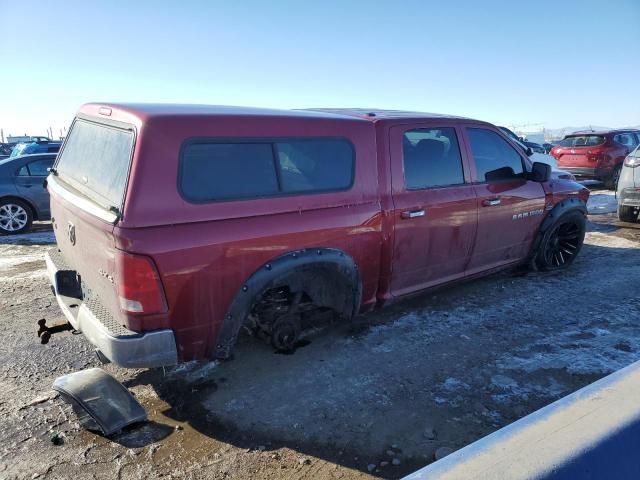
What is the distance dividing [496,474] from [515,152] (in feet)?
13.9

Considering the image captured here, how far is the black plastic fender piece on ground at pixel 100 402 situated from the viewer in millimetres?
2826

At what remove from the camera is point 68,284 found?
3396 millimetres

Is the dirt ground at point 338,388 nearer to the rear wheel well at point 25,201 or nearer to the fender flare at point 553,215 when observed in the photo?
the fender flare at point 553,215

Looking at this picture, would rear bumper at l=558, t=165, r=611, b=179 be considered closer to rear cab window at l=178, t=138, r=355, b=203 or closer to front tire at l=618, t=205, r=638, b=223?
front tire at l=618, t=205, r=638, b=223

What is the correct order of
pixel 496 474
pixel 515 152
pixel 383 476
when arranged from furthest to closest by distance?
pixel 515 152, pixel 383 476, pixel 496 474

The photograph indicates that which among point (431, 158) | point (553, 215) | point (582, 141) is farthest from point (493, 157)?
point (582, 141)

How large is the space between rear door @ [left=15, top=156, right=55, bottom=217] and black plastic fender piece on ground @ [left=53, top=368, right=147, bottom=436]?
6783 mm

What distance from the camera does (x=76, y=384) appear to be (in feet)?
9.93

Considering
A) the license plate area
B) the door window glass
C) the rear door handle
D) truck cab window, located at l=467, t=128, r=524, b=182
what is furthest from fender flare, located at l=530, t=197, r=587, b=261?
the door window glass

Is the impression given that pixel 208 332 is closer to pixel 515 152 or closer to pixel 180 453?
pixel 180 453

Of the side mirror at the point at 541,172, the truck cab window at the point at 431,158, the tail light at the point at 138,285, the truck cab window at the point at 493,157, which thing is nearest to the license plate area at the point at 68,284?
the tail light at the point at 138,285

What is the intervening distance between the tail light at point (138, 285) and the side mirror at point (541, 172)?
13.1 feet

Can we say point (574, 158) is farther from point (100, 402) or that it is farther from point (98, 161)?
point (100, 402)

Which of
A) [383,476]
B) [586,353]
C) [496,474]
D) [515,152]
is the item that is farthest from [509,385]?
[515,152]
